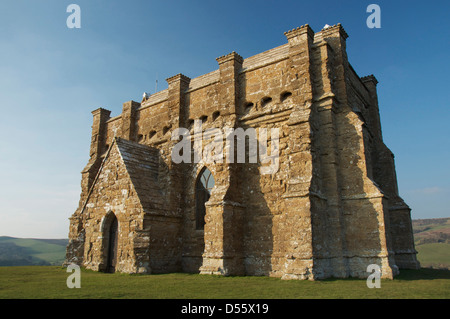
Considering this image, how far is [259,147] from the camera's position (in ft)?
46.2

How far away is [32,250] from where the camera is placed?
64438 mm

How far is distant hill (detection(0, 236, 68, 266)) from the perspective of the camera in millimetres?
56938

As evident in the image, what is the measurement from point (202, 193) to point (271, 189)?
3643 millimetres

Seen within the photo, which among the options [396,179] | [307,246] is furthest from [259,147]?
[396,179]

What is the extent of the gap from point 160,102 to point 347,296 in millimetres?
14163

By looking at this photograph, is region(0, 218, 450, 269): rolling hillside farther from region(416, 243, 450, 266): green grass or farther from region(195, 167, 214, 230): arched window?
region(195, 167, 214, 230): arched window

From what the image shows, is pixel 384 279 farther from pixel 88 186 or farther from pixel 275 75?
pixel 88 186

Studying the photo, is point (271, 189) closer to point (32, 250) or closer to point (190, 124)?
point (190, 124)

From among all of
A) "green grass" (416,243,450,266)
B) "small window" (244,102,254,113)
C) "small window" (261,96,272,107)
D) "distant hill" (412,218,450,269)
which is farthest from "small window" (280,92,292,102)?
"green grass" (416,243,450,266)

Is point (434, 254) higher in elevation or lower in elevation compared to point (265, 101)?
lower

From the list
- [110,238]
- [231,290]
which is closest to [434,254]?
[110,238]

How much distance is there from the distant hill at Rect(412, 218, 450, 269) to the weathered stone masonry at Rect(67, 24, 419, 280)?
901 inches

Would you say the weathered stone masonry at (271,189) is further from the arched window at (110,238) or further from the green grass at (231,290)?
the green grass at (231,290)

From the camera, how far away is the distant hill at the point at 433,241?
37.3m
